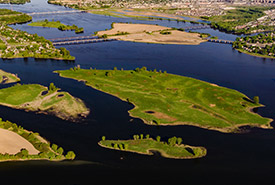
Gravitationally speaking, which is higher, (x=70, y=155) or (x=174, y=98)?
(x=174, y=98)

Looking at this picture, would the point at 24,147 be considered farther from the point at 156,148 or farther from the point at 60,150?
the point at 156,148

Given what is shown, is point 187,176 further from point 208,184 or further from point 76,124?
point 76,124

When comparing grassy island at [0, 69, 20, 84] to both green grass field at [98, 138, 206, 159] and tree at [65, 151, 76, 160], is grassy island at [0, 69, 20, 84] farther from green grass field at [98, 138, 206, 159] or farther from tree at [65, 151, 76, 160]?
green grass field at [98, 138, 206, 159]

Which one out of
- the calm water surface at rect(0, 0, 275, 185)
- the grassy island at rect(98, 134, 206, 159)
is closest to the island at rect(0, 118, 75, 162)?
the calm water surface at rect(0, 0, 275, 185)

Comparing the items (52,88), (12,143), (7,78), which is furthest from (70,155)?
(7,78)

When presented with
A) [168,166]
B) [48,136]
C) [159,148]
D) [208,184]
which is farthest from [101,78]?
[208,184]

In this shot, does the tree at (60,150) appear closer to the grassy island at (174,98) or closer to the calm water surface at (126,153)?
the calm water surface at (126,153)
